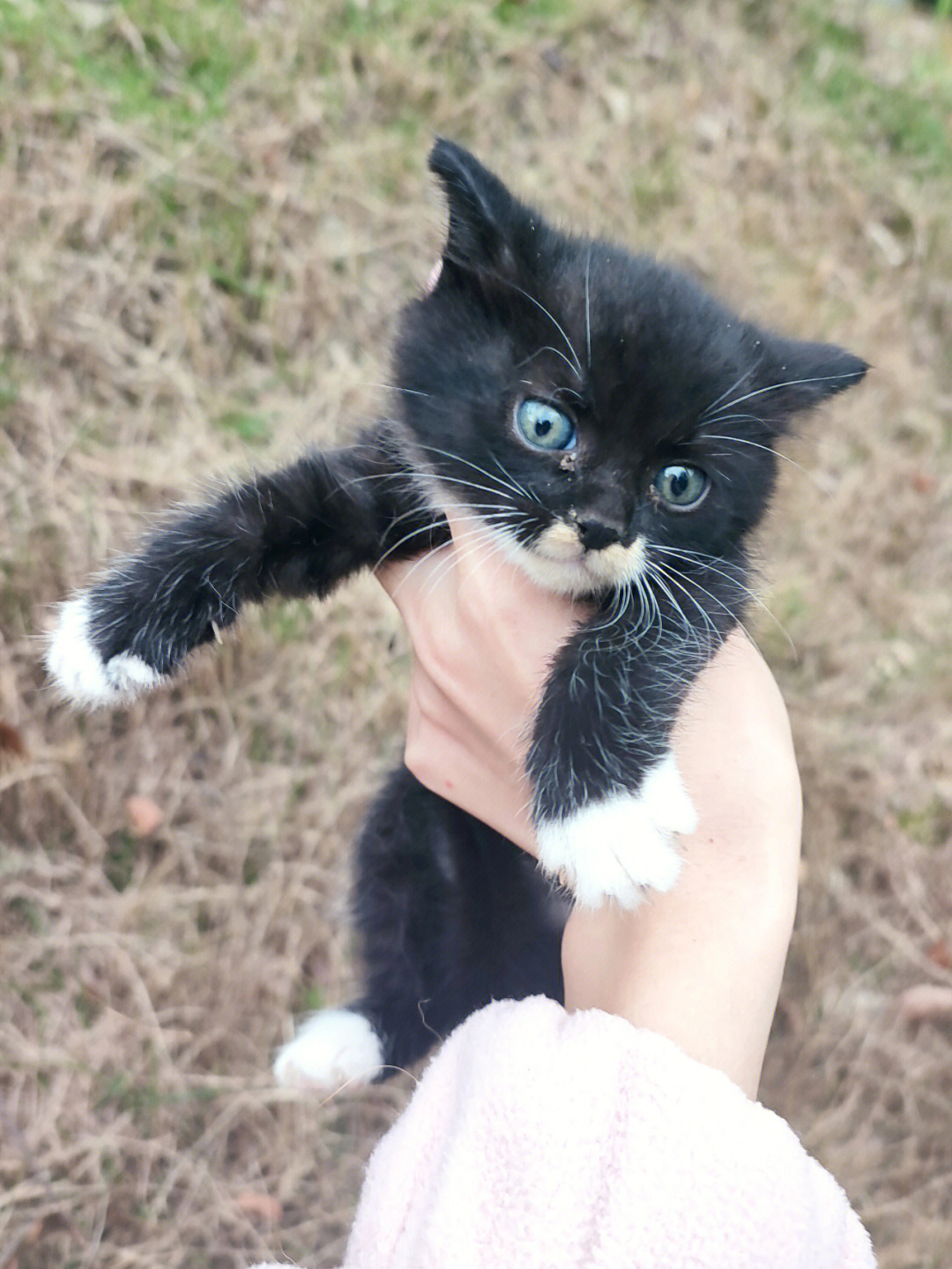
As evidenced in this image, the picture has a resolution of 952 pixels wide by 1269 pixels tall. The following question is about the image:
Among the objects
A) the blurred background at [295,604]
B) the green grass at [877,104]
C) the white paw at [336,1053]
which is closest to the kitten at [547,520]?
the white paw at [336,1053]

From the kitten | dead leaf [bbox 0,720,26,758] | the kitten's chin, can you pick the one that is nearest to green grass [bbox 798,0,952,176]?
the kitten

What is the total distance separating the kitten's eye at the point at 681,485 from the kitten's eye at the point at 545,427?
215 mm

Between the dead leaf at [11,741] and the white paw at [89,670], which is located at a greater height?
the white paw at [89,670]

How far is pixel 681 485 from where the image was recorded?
2094mm

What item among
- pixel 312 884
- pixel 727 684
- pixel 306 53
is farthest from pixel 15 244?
pixel 727 684

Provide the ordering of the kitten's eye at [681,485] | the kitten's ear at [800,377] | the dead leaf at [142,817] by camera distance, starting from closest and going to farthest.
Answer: the kitten's eye at [681,485], the kitten's ear at [800,377], the dead leaf at [142,817]

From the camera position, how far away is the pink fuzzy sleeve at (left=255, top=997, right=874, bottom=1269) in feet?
4.42

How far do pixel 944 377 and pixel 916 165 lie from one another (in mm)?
1345

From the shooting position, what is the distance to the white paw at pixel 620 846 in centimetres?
182

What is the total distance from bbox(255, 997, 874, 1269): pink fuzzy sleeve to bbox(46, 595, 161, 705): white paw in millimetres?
1267

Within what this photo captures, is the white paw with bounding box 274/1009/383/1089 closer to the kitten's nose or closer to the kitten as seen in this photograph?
the kitten

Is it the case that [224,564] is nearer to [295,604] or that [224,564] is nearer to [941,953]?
[295,604]

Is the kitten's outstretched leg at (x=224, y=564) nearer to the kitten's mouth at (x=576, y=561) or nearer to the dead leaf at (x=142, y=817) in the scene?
the kitten's mouth at (x=576, y=561)

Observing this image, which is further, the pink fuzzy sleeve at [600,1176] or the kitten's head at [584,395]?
the kitten's head at [584,395]
